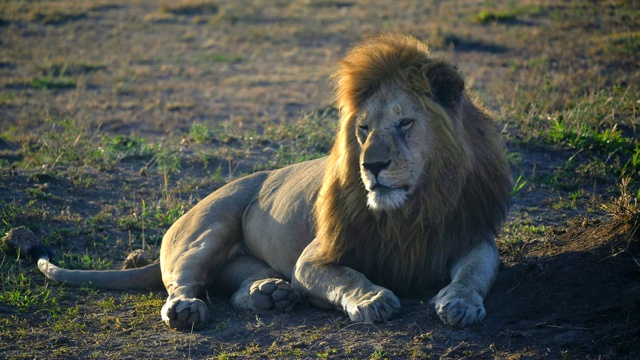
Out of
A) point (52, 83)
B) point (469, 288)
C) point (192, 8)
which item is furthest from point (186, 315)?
point (192, 8)

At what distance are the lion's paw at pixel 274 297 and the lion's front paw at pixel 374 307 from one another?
0.51 meters

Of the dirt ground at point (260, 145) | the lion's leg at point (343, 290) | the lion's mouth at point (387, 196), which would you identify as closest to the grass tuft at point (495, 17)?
the dirt ground at point (260, 145)

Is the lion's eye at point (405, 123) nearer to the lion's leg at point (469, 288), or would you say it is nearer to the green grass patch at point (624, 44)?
the lion's leg at point (469, 288)

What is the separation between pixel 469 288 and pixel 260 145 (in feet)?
13.9

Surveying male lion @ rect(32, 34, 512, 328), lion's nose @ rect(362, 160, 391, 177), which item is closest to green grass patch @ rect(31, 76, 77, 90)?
male lion @ rect(32, 34, 512, 328)

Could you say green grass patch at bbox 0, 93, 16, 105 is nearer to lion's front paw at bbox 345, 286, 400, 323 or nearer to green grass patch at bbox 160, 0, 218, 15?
green grass patch at bbox 160, 0, 218, 15

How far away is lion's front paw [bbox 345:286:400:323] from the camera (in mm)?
4039

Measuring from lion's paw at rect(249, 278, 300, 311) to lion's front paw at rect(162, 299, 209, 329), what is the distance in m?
0.29

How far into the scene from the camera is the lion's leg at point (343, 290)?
4062 millimetres

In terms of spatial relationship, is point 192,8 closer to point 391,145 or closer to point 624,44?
point 624,44

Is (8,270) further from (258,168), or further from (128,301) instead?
(258,168)

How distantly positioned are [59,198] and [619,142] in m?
4.50

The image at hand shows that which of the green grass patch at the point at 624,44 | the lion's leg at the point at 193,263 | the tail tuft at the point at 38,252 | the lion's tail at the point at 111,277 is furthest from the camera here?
the green grass patch at the point at 624,44

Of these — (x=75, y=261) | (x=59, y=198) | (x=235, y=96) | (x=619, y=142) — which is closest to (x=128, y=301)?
(x=75, y=261)
